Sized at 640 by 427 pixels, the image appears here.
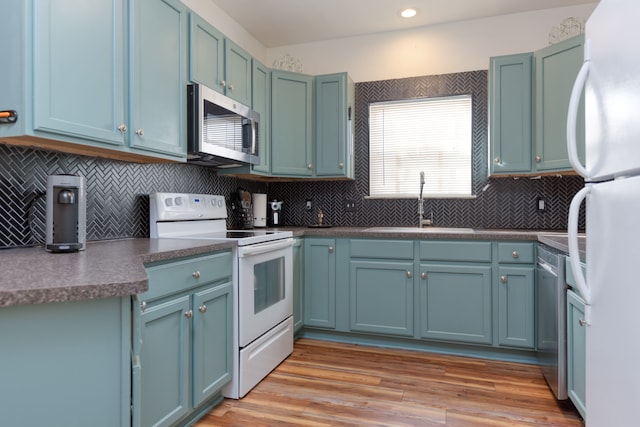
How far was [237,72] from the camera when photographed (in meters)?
2.70

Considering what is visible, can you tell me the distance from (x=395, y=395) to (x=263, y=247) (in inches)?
43.9

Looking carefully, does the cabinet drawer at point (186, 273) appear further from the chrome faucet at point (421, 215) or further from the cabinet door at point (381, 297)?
the chrome faucet at point (421, 215)

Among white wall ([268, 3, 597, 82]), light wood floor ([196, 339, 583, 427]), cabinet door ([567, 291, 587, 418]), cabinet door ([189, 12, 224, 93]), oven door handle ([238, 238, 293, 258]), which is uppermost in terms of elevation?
Answer: white wall ([268, 3, 597, 82])

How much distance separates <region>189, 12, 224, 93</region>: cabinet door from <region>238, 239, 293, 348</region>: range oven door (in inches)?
42.3

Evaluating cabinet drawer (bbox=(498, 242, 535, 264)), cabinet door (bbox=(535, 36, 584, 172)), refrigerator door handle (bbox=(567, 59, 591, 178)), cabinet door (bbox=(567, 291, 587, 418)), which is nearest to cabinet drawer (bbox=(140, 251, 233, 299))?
refrigerator door handle (bbox=(567, 59, 591, 178))

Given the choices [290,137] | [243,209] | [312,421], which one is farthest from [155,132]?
[312,421]

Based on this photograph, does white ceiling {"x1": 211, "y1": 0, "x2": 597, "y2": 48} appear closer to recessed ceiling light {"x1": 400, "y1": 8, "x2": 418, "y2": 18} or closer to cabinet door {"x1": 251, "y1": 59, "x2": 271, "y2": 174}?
recessed ceiling light {"x1": 400, "y1": 8, "x2": 418, "y2": 18}

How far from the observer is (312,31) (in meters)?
3.44

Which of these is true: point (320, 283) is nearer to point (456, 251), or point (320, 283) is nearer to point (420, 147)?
point (456, 251)

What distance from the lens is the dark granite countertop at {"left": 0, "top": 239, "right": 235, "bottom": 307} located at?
2.67 feet

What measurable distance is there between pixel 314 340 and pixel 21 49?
8.31 feet

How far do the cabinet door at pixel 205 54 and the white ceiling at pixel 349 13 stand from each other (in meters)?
0.72

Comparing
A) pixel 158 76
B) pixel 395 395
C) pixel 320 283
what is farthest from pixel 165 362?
pixel 320 283

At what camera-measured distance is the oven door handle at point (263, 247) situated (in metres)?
2.07
